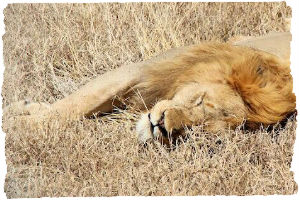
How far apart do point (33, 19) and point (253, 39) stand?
0.92 meters

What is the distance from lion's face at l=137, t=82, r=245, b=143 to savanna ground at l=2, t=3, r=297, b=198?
5 centimetres

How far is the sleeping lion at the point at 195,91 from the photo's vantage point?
318 cm

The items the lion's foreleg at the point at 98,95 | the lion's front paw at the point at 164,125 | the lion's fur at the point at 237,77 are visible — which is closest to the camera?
the lion's front paw at the point at 164,125

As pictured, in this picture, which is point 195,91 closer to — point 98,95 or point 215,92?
point 215,92

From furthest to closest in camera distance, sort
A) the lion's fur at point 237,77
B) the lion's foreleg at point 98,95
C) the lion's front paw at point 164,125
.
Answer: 1. the lion's foreleg at point 98,95
2. the lion's fur at point 237,77
3. the lion's front paw at point 164,125

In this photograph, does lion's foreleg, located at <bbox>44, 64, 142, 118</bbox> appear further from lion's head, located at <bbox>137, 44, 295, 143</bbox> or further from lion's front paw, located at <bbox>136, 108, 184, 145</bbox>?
lion's front paw, located at <bbox>136, 108, 184, 145</bbox>

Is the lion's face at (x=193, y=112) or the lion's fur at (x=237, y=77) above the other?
the lion's fur at (x=237, y=77)

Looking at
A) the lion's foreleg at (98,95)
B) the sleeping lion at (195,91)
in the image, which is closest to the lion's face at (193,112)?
the sleeping lion at (195,91)

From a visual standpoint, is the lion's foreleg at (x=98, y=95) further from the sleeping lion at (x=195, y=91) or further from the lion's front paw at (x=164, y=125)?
the lion's front paw at (x=164, y=125)

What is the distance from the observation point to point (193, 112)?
3.17 metres

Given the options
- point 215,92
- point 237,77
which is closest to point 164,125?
point 215,92

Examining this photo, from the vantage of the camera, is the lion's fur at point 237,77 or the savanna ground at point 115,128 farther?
the lion's fur at point 237,77

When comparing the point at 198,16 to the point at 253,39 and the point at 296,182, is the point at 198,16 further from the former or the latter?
the point at 296,182

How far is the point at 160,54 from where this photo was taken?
3.53 m
